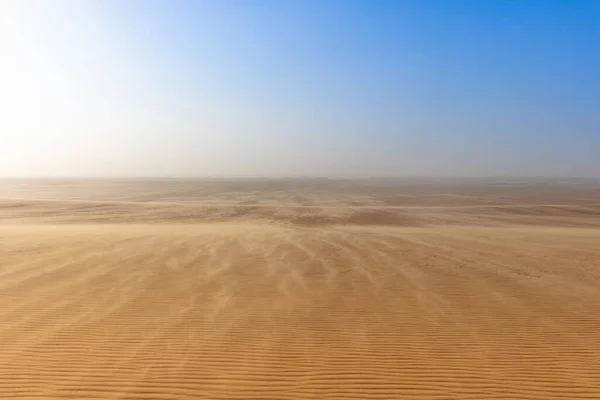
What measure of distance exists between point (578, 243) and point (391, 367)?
1183cm

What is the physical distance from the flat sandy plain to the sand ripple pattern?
0.03 m

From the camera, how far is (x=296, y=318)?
6.53m

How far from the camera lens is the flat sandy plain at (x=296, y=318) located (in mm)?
4531

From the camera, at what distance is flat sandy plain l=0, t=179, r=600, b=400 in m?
4.53

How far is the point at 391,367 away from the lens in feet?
16.1

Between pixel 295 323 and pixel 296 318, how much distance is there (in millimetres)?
216

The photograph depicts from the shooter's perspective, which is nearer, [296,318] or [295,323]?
Answer: [295,323]

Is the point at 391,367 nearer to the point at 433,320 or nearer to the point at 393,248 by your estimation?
the point at 433,320

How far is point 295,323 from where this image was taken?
6316 mm

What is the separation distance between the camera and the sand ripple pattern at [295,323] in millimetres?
4512

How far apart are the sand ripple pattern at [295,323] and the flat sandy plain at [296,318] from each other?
3cm

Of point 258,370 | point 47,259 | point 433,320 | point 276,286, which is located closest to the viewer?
point 258,370

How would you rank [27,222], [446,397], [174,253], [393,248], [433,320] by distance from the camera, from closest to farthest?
[446,397], [433,320], [174,253], [393,248], [27,222]

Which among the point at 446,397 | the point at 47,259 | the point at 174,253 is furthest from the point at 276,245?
the point at 446,397
